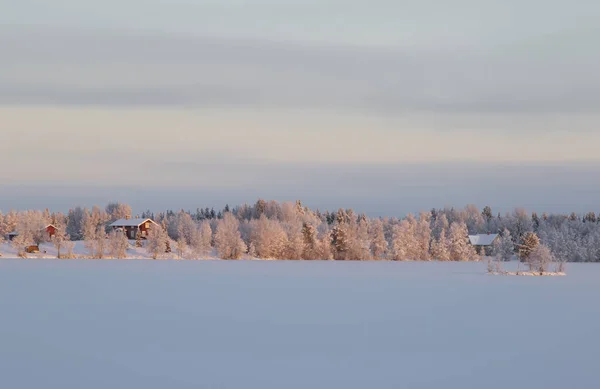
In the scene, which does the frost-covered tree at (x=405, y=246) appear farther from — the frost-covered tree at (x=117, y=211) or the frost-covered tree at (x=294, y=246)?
the frost-covered tree at (x=117, y=211)

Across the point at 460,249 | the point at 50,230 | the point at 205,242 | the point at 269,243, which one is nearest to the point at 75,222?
the point at 50,230

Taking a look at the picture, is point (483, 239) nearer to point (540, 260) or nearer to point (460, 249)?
point (460, 249)

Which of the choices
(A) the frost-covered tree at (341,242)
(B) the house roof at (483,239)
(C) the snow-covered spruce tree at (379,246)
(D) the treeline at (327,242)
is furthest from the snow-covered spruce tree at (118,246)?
(B) the house roof at (483,239)

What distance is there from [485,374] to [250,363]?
5585 millimetres

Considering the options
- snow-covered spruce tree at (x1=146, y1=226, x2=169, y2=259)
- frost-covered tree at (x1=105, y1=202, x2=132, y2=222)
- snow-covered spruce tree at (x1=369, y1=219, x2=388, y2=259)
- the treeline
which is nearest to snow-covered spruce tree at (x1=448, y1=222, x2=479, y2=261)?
the treeline

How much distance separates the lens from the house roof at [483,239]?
375 feet

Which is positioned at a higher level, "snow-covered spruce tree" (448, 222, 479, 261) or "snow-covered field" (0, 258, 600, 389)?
"snow-covered spruce tree" (448, 222, 479, 261)

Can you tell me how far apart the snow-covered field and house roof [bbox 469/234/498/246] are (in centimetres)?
7558

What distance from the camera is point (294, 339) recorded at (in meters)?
22.5

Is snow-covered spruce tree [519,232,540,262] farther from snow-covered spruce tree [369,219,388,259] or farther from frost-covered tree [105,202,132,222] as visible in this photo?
frost-covered tree [105,202,132,222]

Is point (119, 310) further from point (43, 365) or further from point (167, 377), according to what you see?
point (167, 377)

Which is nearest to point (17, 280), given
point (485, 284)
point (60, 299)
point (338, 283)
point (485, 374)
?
point (60, 299)

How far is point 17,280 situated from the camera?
47.7 m

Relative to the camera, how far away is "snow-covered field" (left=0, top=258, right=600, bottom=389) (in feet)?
55.9
